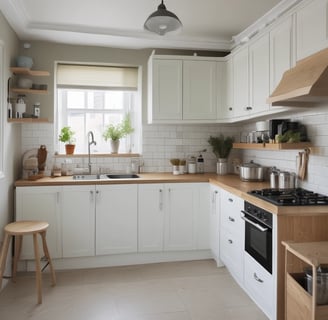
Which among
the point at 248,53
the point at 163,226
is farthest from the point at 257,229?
the point at 248,53

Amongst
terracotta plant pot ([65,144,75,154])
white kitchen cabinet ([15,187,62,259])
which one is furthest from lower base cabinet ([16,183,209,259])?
terracotta plant pot ([65,144,75,154])

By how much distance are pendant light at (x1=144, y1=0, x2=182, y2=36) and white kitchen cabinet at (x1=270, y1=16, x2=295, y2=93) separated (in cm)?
96

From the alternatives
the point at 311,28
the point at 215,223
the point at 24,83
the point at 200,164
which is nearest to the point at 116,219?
the point at 215,223

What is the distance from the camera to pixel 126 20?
339cm

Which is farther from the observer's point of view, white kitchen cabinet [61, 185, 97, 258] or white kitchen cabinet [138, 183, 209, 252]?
white kitchen cabinet [138, 183, 209, 252]

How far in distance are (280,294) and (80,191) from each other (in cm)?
215

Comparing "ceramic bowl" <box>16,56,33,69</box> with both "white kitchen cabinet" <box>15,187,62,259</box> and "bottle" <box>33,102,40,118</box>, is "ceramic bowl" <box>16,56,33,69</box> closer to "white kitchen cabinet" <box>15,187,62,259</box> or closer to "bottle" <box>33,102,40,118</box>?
"bottle" <box>33,102,40,118</box>

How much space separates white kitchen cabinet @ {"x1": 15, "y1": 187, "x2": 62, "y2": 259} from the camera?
333cm

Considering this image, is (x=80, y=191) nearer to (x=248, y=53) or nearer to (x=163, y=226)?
(x=163, y=226)

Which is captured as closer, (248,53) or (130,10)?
(130,10)

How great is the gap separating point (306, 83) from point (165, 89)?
203cm

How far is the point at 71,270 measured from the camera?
3445 millimetres

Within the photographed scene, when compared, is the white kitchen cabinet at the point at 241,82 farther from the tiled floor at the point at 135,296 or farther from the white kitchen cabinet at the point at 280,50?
the tiled floor at the point at 135,296

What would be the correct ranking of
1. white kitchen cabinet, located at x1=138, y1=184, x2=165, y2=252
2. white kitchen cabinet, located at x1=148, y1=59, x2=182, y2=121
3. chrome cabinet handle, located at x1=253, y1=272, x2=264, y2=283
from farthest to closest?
1. white kitchen cabinet, located at x1=148, y1=59, x2=182, y2=121
2. white kitchen cabinet, located at x1=138, y1=184, x2=165, y2=252
3. chrome cabinet handle, located at x1=253, y1=272, x2=264, y2=283
